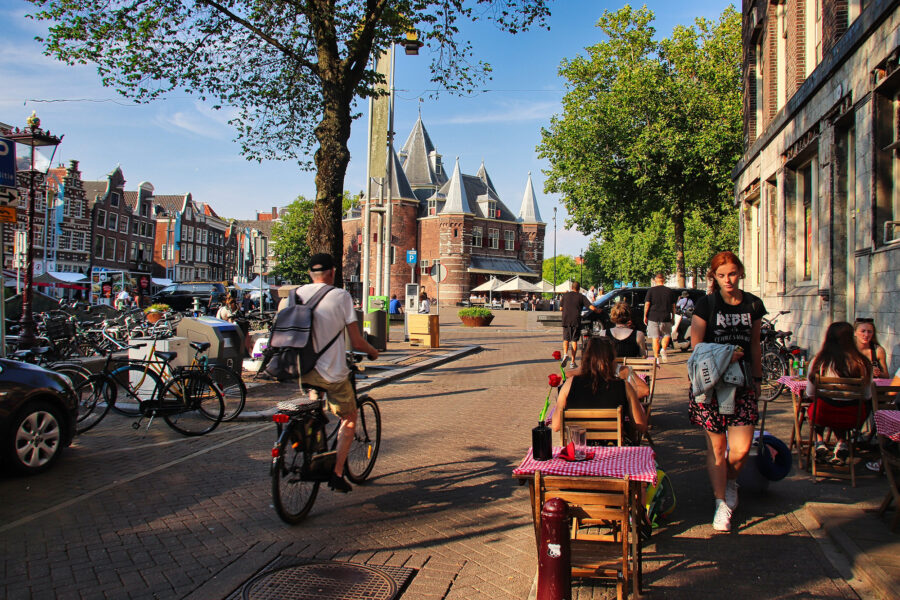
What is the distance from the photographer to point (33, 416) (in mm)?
5387

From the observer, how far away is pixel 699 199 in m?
27.4

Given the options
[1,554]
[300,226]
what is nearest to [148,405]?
[1,554]

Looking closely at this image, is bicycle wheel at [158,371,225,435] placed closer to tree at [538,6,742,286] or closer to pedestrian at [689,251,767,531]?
pedestrian at [689,251,767,531]

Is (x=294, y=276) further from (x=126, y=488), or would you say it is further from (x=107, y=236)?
(x=126, y=488)

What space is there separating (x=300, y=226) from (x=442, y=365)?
192ft

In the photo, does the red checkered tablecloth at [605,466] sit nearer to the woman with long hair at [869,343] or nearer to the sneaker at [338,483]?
the sneaker at [338,483]

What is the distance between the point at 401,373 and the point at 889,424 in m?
9.07

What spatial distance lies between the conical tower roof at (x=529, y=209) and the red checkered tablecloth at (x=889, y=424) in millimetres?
70631

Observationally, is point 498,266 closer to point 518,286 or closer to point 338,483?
point 518,286

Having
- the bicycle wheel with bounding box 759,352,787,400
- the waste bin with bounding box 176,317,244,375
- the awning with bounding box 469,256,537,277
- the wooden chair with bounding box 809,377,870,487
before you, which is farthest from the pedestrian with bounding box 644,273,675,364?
the awning with bounding box 469,256,537,277

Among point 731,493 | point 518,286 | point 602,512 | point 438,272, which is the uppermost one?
point 518,286

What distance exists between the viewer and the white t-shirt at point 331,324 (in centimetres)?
450

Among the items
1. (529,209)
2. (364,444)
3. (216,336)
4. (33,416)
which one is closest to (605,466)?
(364,444)

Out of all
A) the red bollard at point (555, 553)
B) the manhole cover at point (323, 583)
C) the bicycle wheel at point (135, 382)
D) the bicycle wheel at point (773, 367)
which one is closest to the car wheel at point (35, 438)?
the bicycle wheel at point (135, 382)
